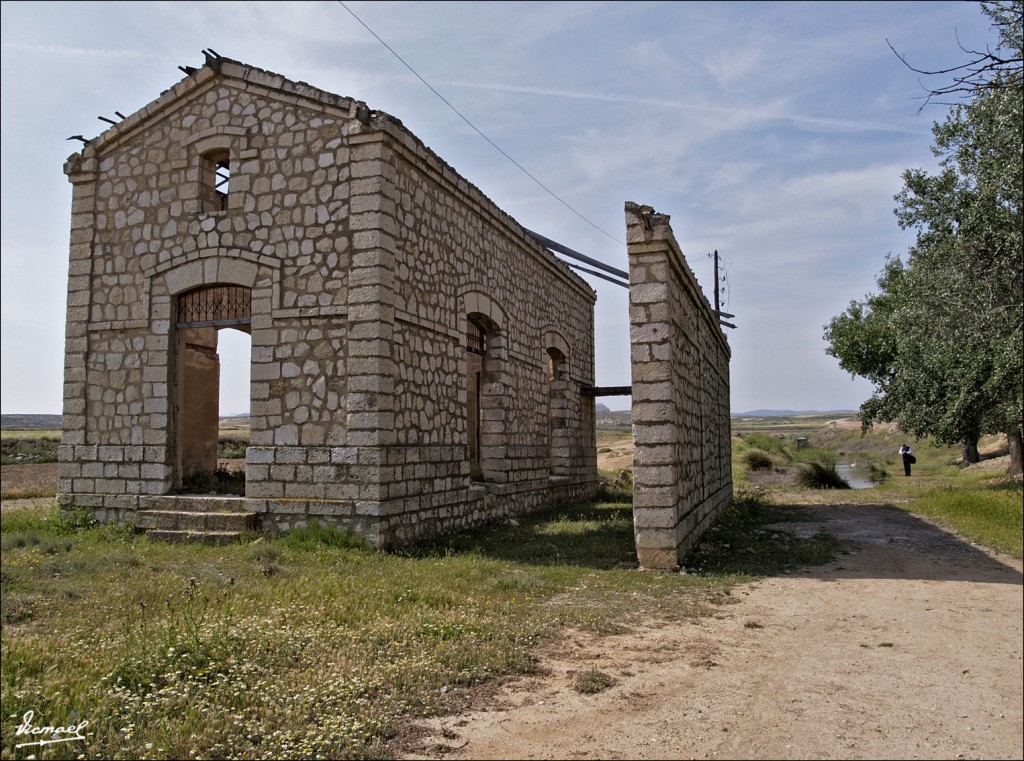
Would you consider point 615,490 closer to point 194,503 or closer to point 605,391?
point 605,391

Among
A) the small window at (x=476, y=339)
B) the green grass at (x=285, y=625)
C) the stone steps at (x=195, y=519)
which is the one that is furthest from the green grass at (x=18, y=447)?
the small window at (x=476, y=339)

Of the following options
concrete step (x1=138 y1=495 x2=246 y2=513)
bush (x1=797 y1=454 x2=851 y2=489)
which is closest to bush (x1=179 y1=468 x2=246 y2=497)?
concrete step (x1=138 y1=495 x2=246 y2=513)

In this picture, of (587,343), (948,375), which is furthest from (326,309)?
(587,343)

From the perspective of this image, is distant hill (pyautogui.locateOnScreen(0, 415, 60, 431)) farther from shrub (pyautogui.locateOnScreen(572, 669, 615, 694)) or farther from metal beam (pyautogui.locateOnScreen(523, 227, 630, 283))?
metal beam (pyautogui.locateOnScreen(523, 227, 630, 283))

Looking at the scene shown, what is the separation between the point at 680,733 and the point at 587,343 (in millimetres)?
16007

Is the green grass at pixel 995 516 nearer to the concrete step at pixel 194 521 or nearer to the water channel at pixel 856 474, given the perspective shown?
the concrete step at pixel 194 521

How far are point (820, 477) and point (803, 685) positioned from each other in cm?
1788

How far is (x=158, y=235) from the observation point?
34.0ft

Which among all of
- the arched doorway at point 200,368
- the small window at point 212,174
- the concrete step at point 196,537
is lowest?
the concrete step at point 196,537

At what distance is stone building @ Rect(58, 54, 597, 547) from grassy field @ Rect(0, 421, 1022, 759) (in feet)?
2.37

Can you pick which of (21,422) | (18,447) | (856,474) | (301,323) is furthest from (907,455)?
(21,422)

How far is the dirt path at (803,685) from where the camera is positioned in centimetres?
223

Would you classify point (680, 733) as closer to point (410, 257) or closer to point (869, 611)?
point (869, 611)

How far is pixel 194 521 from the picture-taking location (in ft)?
31.2
